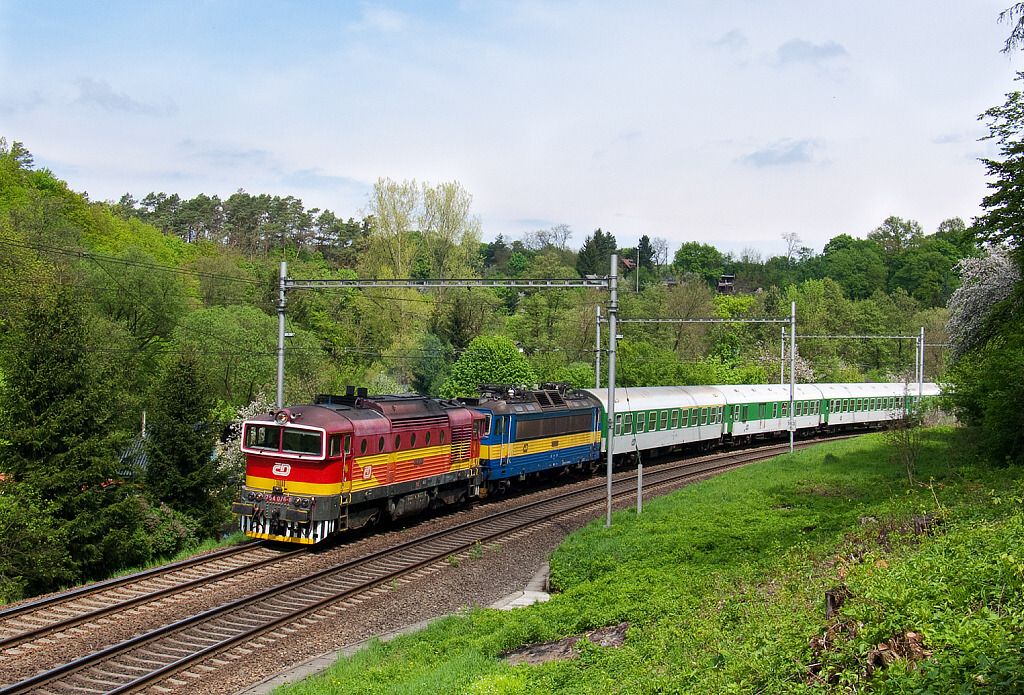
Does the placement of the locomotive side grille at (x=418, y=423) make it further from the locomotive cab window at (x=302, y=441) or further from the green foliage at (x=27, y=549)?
the green foliage at (x=27, y=549)

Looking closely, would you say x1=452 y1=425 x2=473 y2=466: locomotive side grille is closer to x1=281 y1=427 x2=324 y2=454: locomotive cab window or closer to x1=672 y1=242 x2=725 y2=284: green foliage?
x1=281 y1=427 x2=324 y2=454: locomotive cab window

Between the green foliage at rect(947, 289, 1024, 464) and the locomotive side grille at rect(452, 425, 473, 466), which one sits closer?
the green foliage at rect(947, 289, 1024, 464)

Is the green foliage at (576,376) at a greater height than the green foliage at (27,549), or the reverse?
the green foliage at (576,376)

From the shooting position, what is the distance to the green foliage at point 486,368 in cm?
4725

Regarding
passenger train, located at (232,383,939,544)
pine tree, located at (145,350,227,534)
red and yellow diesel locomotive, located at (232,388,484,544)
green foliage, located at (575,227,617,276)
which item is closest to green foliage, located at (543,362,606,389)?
passenger train, located at (232,383,939,544)

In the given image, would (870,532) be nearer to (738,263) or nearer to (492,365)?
(492,365)

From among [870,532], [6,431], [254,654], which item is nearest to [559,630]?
[254,654]

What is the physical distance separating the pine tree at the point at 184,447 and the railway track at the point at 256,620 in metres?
11.0

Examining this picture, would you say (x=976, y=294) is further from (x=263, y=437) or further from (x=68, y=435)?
(x=68, y=435)

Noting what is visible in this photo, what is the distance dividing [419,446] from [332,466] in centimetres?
401

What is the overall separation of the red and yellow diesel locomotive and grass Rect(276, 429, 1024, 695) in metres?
5.35

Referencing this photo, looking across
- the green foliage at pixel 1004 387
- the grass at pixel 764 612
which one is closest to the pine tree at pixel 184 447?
the grass at pixel 764 612

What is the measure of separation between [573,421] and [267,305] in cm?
4015

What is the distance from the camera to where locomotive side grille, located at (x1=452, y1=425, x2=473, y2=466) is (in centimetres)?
2561
